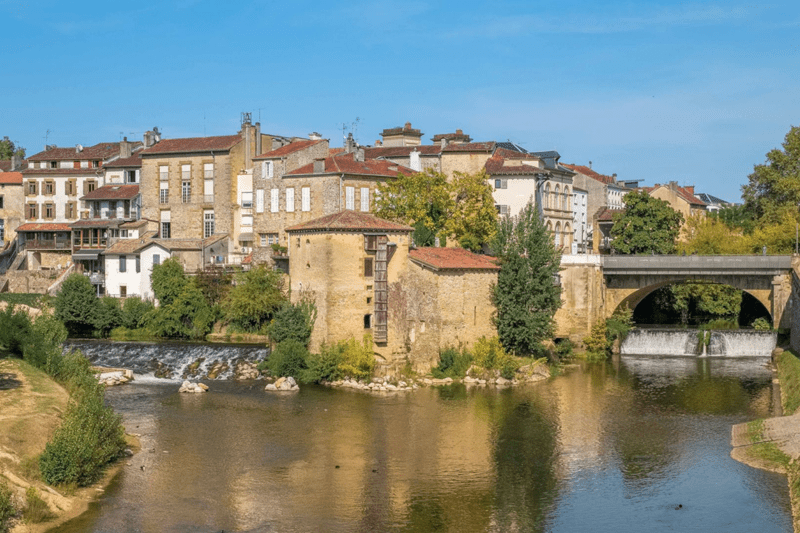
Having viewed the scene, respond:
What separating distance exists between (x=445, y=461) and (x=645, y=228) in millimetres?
39211

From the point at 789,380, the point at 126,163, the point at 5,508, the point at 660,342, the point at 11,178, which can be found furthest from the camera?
the point at 11,178

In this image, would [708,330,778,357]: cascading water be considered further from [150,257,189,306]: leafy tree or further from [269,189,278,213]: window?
[150,257,189,306]: leafy tree

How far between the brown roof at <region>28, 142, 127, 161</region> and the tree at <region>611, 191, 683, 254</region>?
3980 cm

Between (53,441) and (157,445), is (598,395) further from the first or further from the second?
(53,441)

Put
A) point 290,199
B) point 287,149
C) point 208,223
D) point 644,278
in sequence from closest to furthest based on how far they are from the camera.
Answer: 1. point 644,278
2. point 290,199
3. point 287,149
4. point 208,223

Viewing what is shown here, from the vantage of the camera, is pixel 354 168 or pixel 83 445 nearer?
pixel 83 445

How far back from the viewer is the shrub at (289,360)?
1858 inches

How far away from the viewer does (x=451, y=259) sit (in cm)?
4938

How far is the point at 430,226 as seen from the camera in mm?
58219

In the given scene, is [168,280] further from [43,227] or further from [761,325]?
[761,325]

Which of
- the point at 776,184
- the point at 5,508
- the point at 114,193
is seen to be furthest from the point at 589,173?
the point at 5,508

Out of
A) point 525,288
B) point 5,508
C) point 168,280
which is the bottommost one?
point 5,508

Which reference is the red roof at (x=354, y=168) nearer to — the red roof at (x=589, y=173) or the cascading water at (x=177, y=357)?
the cascading water at (x=177, y=357)

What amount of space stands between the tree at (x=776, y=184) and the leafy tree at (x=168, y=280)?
39.9 metres
